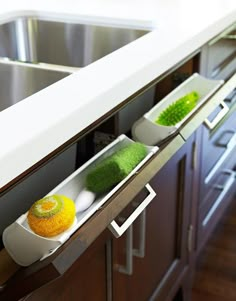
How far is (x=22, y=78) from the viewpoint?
125 cm

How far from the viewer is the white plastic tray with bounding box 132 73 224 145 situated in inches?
45.9

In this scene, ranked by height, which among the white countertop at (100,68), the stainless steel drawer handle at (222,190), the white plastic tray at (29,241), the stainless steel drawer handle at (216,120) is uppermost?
the white countertop at (100,68)

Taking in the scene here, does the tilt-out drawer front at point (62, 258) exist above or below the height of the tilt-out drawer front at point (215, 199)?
above

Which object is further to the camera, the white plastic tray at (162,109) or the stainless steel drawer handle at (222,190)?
the stainless steel drawer handle at (222,190)

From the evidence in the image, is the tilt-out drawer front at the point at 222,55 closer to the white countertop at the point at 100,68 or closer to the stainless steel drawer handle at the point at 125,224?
the white countertop at the point at 100,68

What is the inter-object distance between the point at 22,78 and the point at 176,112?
370mm

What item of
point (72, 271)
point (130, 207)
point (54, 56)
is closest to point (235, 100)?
point (54, 56)

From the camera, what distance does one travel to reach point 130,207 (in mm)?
1038

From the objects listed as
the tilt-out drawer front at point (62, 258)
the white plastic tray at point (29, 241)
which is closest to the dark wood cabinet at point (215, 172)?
the tilt-out drawer front at point (62, 258)

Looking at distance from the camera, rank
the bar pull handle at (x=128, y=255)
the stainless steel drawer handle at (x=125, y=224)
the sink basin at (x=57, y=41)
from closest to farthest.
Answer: the stainless steel drawer handle at (x=125, y=224)
the bar pull handle at (x=128, y=255)
the sink basin at (x=57, y=41)

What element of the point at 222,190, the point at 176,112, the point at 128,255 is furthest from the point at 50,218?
the point at 222,190

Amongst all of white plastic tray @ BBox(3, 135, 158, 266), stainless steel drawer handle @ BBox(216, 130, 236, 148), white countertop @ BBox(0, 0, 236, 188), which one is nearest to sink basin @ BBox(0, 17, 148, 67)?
white countertop @ BBox(0, 0, 236, 188)

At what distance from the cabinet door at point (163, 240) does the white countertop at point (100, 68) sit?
0.24m

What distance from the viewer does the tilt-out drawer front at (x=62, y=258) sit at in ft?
2.58
